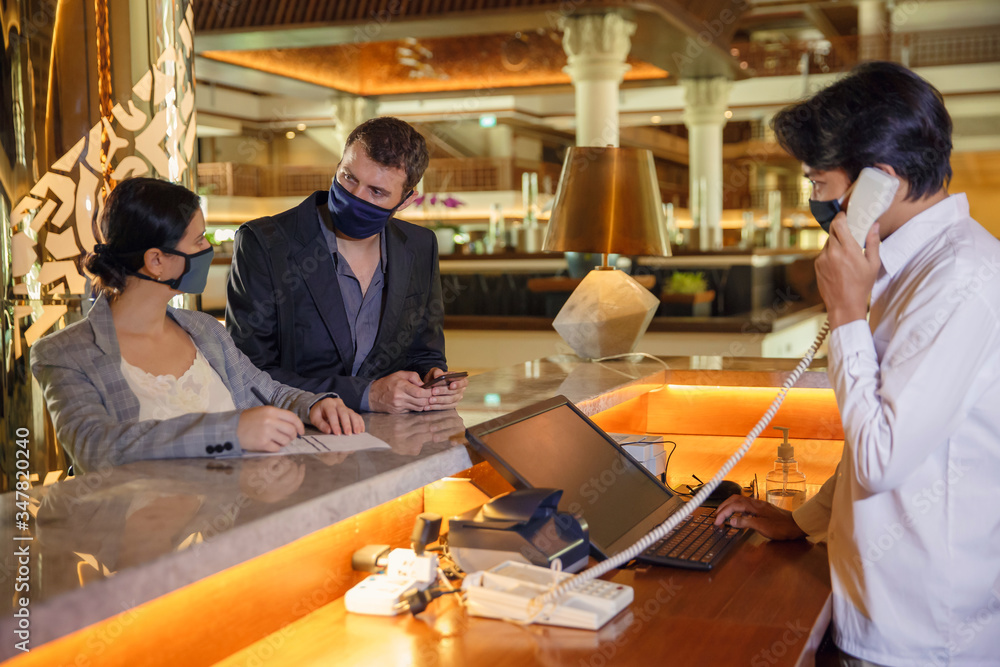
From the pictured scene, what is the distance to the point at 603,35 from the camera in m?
9.66

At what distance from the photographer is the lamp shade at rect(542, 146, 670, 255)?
11.3ft

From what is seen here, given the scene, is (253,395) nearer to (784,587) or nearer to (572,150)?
(784,587)

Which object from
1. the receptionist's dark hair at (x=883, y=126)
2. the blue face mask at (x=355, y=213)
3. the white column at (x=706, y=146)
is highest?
the white column at (x=706, y=146)

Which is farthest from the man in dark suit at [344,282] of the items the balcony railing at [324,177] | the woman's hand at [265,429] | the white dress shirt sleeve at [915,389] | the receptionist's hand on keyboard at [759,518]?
the balcony railing at [324,177]

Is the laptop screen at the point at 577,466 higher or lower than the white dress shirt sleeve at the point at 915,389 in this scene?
lower

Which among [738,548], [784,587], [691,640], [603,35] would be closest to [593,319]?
[738,548]

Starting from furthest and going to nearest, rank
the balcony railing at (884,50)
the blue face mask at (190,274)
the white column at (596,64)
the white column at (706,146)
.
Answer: the balcony railing at (884,50) < the white column at (706,146) < the white column at (596,64) < the blue face mask at (190,274)

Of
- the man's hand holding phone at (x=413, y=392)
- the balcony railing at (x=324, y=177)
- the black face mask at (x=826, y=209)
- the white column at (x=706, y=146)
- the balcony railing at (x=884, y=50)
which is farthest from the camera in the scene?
the balcony railing at (x=324, y=177)

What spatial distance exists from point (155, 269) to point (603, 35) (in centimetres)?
840

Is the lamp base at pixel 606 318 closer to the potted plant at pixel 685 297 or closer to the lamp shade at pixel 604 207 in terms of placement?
the lamp shade at pixel 604 207

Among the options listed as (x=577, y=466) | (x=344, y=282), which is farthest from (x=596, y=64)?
(x=577, y=466)

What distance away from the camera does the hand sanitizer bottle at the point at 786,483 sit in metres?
2.30

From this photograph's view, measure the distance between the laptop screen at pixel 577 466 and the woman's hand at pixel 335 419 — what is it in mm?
254

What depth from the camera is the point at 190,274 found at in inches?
79.7
